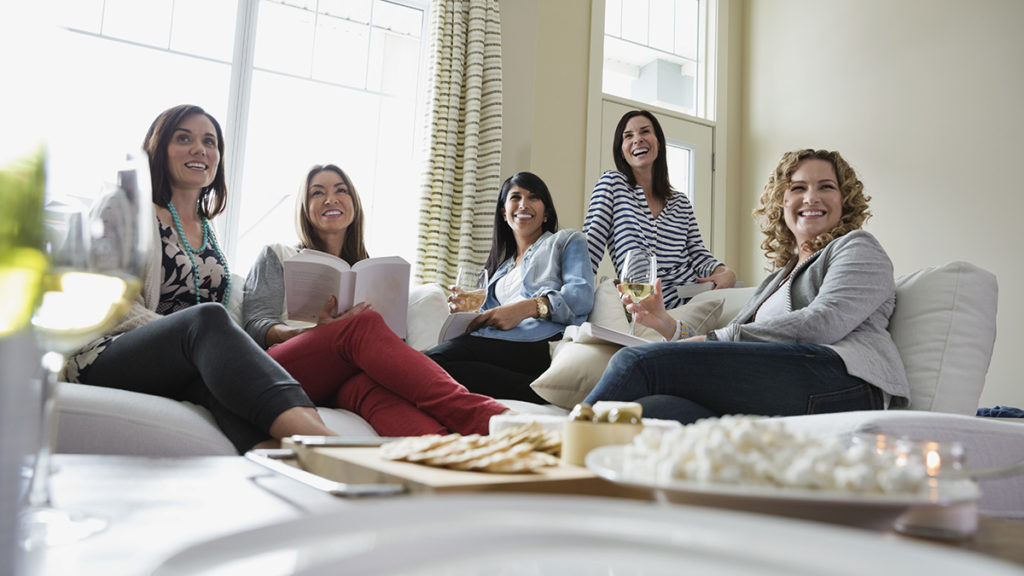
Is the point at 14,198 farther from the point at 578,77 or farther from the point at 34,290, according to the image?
the point at 578,77

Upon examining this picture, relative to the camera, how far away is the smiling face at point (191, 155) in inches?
94.9

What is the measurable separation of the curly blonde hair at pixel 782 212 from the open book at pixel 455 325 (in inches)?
41.4

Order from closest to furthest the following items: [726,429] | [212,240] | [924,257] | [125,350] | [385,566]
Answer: [385,566] < [726,429] < [125,350] < [212,240] < [924,257]

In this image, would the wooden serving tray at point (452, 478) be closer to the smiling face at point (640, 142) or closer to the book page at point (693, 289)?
the book page at point (693, 289)

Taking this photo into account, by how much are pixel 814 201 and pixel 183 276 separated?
191cm

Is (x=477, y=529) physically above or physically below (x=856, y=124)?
below

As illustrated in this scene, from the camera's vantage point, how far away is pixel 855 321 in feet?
6.01

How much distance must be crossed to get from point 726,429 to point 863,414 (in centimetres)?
80

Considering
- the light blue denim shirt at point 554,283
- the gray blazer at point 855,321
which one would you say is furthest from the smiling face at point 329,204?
the gray blazer at point 855,321

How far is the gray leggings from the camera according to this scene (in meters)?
1.54

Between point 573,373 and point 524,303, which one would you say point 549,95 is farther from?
point 573,373

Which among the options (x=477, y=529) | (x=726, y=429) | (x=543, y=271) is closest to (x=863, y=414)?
(x=726, y=429)

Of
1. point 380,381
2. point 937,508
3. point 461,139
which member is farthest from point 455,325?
point 937,508

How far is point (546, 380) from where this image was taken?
2217mm
